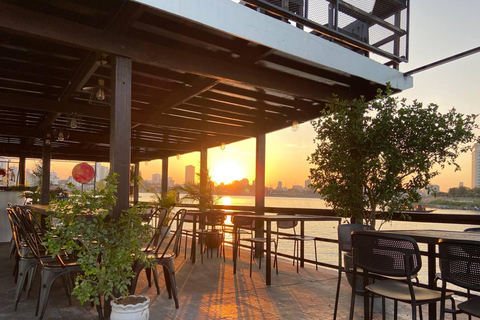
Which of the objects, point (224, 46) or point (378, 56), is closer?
point (224, 46)

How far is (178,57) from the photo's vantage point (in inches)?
147

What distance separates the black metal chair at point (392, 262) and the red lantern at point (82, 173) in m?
6.03

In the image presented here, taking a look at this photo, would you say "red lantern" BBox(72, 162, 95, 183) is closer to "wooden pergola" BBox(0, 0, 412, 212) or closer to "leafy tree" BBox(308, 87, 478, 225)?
"wooden pergola" BBox(0, 0, 412, 212)

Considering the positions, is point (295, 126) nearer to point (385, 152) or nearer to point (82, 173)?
point (385, 152)

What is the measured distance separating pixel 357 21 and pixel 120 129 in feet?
11.0

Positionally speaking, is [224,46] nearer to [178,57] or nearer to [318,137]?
[178,57]

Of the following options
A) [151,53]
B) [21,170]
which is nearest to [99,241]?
[151,53]

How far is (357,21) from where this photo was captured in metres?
4.67

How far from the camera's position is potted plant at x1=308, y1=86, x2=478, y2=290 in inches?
145

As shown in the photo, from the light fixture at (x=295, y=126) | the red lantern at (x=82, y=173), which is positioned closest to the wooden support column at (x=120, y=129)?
the light fixture at (x=295, y=126)

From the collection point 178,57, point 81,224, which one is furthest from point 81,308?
point 178,57

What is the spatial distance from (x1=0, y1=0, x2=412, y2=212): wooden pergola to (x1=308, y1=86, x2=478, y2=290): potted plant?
82 centimetres

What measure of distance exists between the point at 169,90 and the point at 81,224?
309 centimetres

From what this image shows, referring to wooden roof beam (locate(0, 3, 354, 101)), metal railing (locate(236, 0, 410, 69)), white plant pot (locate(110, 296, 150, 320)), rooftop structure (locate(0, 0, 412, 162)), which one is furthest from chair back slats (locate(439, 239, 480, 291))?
wooden roof beam (locate(0, 3, 354, 101))
